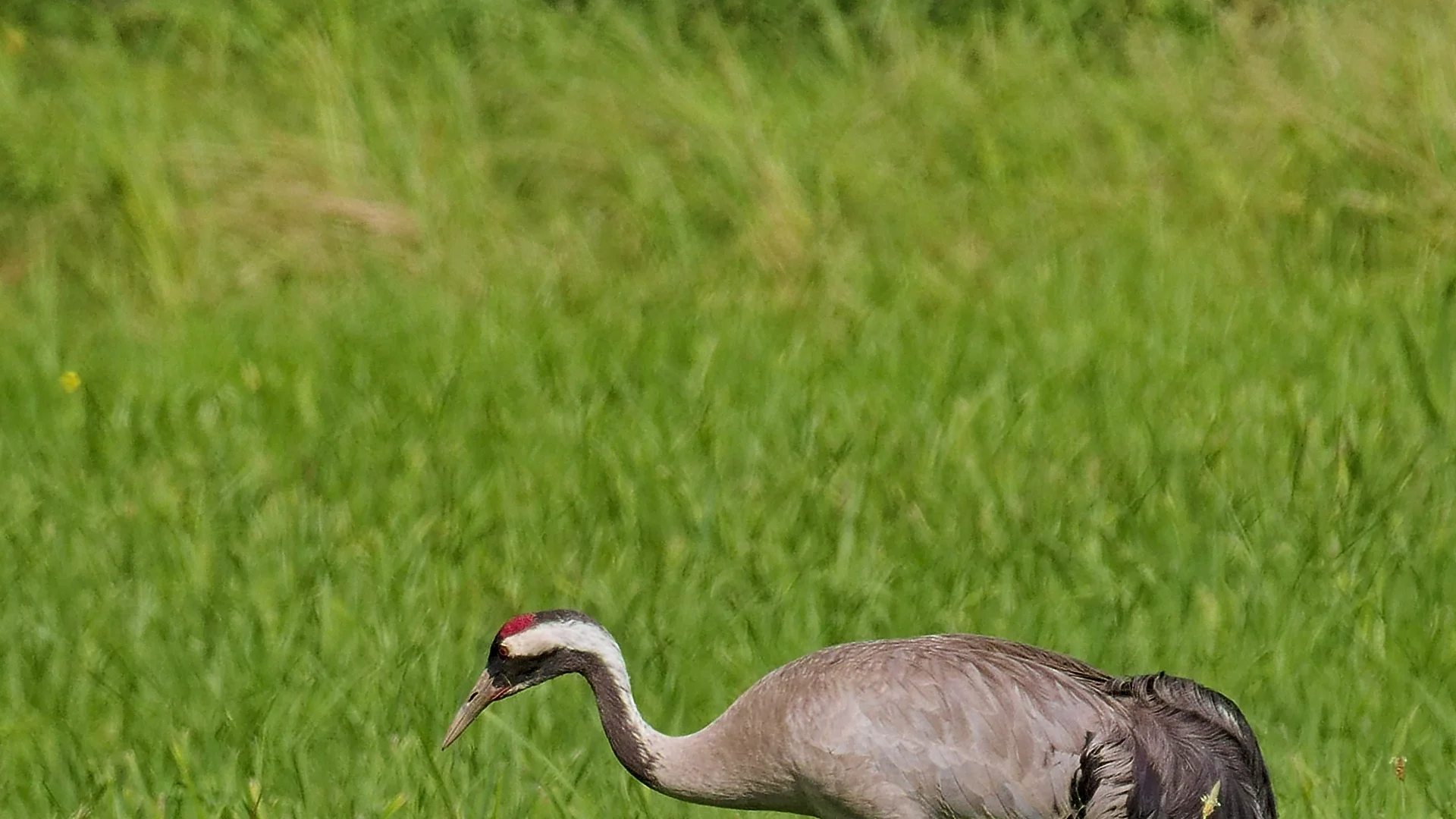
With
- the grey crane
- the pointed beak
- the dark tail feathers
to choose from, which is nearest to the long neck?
the grey crane

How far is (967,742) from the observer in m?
4.54

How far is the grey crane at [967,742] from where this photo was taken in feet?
14.5

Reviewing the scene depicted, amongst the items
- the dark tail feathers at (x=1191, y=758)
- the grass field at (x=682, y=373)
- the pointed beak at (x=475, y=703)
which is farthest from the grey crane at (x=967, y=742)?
the grass field at (x=682, y=373)

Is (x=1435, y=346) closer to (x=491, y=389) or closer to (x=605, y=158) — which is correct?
(x=491, y=389)

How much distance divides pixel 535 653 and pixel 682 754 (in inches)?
14.5

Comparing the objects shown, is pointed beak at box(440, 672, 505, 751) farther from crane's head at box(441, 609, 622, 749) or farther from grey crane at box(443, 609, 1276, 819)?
grey crane at box(443, 609, 1276, 819)

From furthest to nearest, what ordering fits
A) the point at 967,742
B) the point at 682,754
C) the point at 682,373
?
the point at 682,373 < the point at 682,754 < the point at 967,742

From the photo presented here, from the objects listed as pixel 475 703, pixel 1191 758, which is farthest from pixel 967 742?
pixel 475 703

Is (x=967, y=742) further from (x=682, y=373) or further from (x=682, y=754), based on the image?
(x=682, y=373)

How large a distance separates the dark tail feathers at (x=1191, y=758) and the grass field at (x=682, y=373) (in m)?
0.37

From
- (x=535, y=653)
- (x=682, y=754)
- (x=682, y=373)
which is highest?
(x=535, y=653)

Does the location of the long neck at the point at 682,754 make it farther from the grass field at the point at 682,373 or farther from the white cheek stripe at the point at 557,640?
the grass field at the point at 682,373

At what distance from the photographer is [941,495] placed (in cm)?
675

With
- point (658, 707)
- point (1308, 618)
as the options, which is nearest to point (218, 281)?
point (658, 707)
